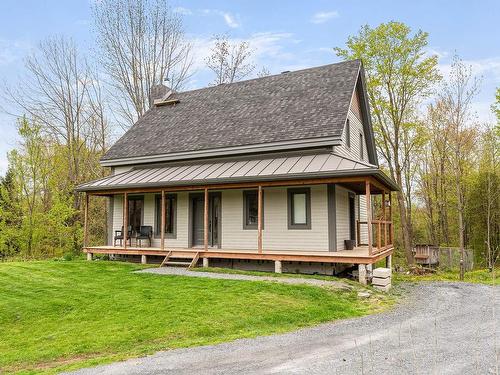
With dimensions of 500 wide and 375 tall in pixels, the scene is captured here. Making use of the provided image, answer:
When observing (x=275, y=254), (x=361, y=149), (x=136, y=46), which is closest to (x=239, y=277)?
(x=275, y=254)

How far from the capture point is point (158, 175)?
15.4 metres

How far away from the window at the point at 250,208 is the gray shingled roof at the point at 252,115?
1.88 meters

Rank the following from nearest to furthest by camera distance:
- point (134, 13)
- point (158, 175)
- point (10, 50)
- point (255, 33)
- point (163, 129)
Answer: point (158, 175) → point (163, 129) → point (10, 50) → point (134, 13) → point (255, 33)

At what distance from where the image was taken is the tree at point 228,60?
96.7ft

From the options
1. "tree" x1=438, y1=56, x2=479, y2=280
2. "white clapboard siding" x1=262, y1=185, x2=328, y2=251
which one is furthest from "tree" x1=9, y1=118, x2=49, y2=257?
"tree" x1=438, y1=56, x2=479, y2=280

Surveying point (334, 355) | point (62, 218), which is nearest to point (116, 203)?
point (62, 218)

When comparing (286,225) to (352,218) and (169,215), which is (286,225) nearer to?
(352,218)

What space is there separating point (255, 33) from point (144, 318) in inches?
981

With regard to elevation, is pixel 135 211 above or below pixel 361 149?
below

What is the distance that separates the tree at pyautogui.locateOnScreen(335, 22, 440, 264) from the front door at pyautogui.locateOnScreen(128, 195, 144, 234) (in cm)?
1227

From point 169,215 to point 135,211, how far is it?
5.96 ft

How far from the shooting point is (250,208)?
553 inches

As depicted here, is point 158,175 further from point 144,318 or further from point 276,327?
point 276,327

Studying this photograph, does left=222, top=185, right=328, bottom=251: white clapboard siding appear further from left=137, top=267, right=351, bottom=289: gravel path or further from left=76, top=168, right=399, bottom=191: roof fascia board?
left=137, top=267, right=351, bottom=289: gravel path
